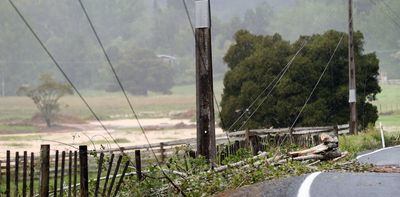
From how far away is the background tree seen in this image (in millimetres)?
92188

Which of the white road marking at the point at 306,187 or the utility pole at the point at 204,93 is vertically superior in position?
the utility pole at the point at 204,93

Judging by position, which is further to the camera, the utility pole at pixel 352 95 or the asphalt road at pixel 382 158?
the utility pole at pixel 352 95

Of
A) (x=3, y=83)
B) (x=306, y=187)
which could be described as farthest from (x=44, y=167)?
(x=3, y=83)

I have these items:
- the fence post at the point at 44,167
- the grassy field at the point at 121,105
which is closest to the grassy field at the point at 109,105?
the grassy field at the point at 121,105

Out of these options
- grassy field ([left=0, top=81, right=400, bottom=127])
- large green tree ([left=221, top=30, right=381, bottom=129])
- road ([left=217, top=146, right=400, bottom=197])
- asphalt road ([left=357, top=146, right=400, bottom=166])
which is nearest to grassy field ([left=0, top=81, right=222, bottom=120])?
grassy field ([left=0, top=81, right=400, bottom=127])

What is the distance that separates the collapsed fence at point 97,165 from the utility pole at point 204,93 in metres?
0.62

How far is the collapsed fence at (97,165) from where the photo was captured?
454 inches

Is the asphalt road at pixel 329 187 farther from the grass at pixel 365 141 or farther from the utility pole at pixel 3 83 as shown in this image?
the utility pole at pixel 3 83

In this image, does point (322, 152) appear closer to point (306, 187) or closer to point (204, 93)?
point (204, 93)

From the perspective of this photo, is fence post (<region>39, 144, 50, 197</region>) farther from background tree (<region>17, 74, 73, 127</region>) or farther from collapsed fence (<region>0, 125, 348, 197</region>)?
background tree (<region>17, 74, 73, 127</region>)

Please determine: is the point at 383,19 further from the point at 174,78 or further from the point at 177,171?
the point at 177,171

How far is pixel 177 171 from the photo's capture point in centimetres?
1504

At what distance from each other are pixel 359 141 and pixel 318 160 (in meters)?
13.8

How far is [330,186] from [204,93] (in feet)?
13.7
